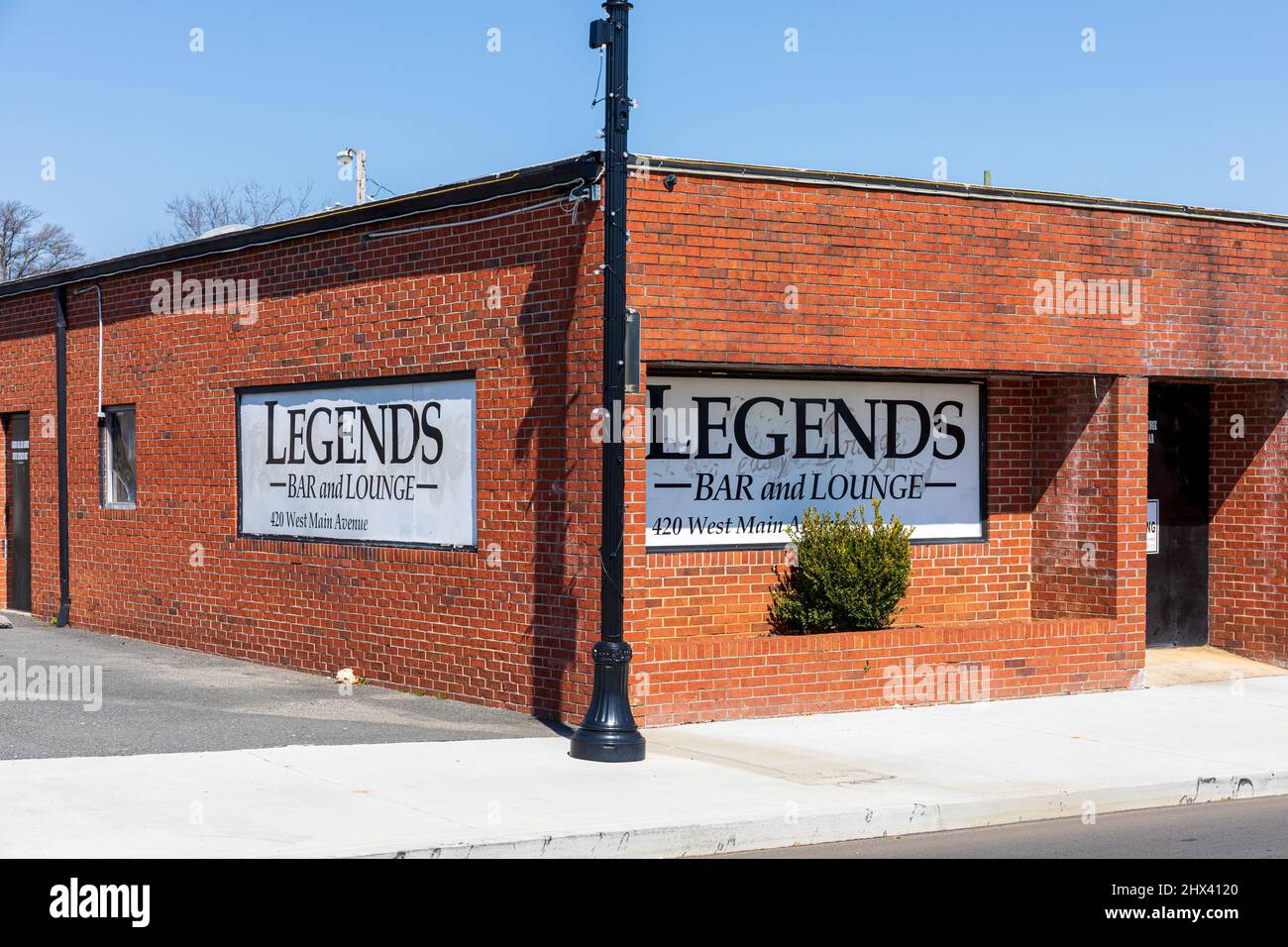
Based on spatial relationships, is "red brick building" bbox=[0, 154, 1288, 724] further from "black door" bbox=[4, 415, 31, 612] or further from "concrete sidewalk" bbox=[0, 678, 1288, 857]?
"black door" bbox=[4, 415, 31, 612]

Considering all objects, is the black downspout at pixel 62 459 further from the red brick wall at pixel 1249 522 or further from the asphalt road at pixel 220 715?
the red brick wall at pixel 1249 522

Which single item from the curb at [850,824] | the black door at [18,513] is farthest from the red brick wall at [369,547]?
the curb at [850,824]

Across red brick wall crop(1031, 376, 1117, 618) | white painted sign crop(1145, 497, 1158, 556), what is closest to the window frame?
red brick wall crop(1031, 376, 1117, 618)

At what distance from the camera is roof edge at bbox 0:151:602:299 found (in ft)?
41.2

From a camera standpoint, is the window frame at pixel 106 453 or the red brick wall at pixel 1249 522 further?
the window frame at pixel 106 453

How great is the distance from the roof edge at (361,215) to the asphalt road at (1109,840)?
18.9 feet

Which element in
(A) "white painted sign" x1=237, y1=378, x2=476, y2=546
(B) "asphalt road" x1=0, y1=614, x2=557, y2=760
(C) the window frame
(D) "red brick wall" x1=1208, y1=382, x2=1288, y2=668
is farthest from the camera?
(C) the window frame

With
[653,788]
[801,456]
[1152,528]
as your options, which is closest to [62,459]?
[801,456]

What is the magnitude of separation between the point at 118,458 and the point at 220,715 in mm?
7356

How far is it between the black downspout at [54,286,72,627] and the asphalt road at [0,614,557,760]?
364 centimetres

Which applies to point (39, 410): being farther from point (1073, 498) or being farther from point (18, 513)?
point (1073, 498)

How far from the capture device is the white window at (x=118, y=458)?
19.1m

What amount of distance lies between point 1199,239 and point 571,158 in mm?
6567
